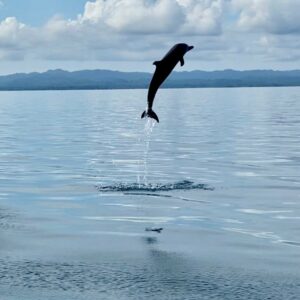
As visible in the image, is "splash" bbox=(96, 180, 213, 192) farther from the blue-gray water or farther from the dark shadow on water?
the dark shadow on water

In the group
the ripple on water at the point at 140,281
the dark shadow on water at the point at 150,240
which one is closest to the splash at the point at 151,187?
the dark shadow on water at the point at 150,240

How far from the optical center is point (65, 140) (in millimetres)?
59000

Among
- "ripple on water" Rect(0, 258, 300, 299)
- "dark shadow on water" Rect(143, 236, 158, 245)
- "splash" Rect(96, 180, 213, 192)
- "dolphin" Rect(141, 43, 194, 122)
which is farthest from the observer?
"splash" Rect(96, 180, 213, 192)

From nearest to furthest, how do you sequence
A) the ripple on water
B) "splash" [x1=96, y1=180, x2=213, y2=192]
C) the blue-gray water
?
the ripple on water
the blue-gray water
"splash" [x1=96, y1=180, x2=213, y2=192]

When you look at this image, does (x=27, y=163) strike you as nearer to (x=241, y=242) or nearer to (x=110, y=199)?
(x=110, y=199)

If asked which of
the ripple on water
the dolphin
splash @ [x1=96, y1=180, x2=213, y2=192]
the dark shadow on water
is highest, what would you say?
the dolphin

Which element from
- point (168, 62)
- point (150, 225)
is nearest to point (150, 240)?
point (150, 225)

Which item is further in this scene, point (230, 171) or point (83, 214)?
point (230, 171)

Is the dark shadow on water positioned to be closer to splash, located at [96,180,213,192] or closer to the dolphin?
the dolphin

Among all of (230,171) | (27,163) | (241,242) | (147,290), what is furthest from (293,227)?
(27,163)

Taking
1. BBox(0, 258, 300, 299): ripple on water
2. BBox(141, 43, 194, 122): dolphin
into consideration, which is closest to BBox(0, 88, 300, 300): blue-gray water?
BBox(0, 258, 300, 299): ripple on water

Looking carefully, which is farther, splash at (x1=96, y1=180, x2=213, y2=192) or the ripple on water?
splash at (x1=96, y1=180, x2=213, y2=192)

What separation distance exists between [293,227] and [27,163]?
2208 cm

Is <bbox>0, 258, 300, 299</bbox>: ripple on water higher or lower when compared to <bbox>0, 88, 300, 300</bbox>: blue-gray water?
higher
